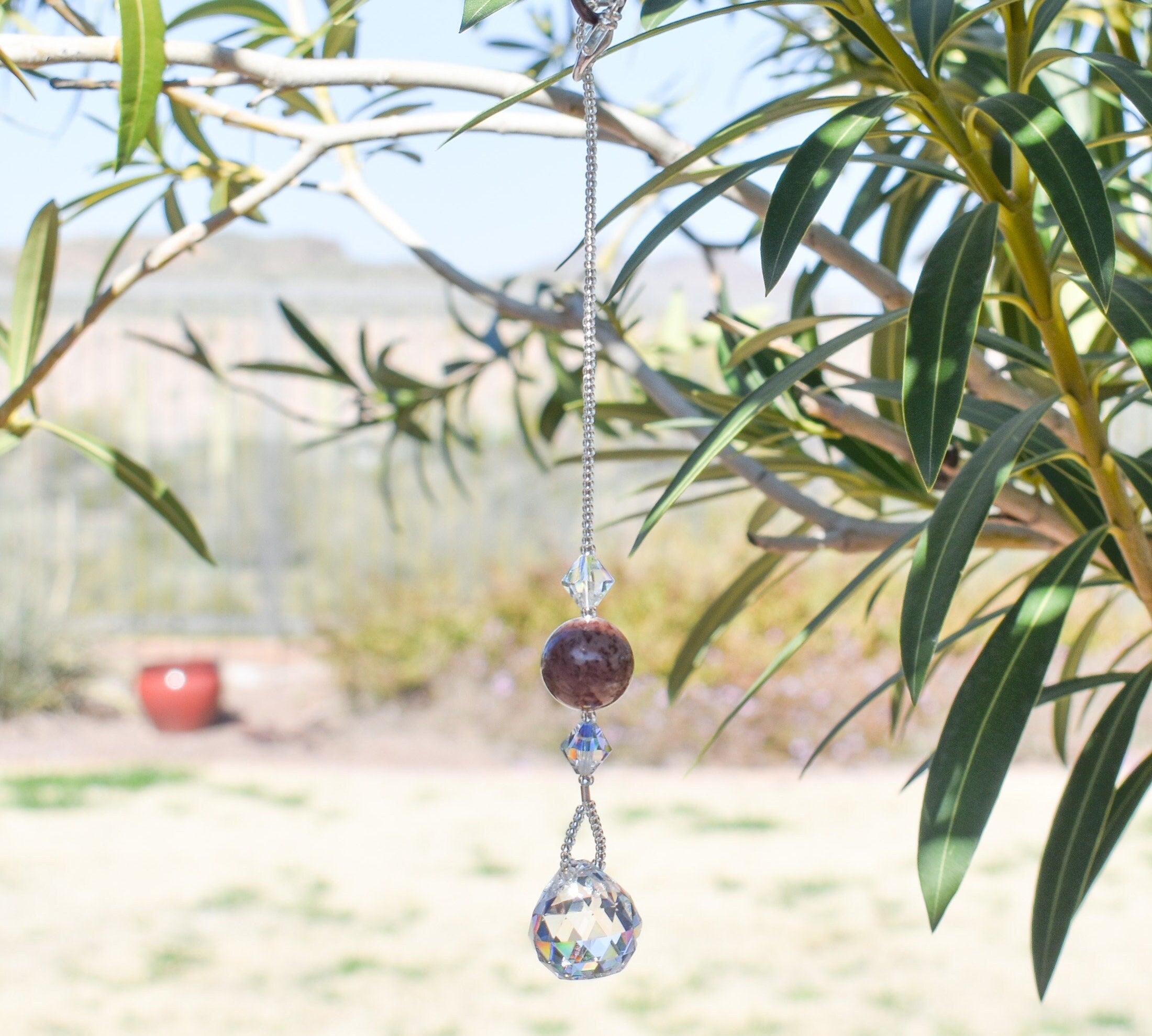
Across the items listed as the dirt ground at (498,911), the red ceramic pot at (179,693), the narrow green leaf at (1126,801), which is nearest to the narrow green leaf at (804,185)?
the narrow green leaf at (1126,801)

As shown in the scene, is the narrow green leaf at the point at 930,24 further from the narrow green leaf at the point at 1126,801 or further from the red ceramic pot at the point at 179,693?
the red ceramic pot at the point at 179,693

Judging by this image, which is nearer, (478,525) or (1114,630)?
(1114,630)

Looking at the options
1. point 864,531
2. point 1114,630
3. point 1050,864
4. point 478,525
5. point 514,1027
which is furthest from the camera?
point 478,525

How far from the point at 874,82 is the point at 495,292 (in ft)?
0.89

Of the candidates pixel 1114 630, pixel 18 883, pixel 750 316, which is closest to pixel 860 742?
pixel 1114 630

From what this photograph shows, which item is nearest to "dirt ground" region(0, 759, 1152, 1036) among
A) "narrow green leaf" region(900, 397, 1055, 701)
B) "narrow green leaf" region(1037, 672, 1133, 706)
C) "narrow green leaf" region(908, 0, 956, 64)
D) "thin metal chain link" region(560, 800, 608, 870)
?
"narrow green leaf" region(1037, 672, 1133, 706)

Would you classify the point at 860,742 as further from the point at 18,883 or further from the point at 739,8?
the point at 739,8

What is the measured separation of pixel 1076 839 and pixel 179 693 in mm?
3926

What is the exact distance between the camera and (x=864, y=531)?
706mm

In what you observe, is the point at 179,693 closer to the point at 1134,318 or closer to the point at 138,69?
the point at 138,69

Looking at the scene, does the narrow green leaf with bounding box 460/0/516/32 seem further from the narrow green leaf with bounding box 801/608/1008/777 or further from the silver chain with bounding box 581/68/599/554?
the narrow green leaf with bounding box 801/608/1008/777

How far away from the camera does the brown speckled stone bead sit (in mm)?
521

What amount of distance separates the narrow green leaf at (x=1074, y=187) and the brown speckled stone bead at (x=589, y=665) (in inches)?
9.4

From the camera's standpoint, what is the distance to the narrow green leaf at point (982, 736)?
1.49 feet
